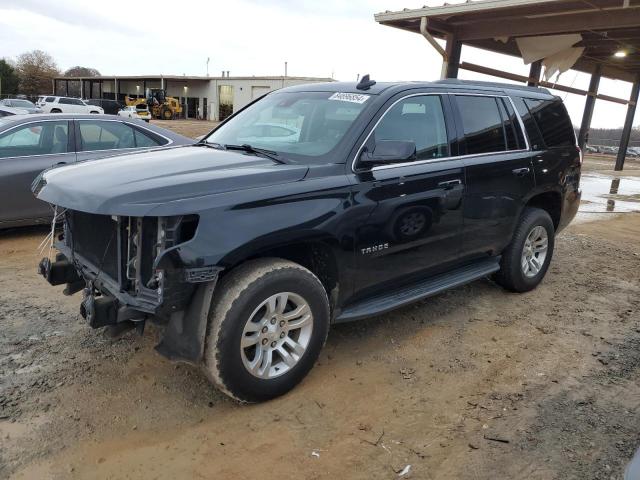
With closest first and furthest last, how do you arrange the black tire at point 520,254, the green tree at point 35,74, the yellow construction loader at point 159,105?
1. the black tire at point 520,254
2. the yellow construction loader at point 159,105
3. the green tree at point 35,74

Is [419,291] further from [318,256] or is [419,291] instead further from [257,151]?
[257,151]

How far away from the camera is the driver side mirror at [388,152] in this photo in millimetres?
3547

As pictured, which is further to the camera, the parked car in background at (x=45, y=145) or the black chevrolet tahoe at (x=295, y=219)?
the parked car in background at (x=45, y=145)

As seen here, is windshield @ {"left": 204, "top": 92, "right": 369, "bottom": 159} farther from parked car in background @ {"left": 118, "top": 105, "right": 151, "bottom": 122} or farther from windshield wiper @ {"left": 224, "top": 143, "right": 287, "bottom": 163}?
parked car in background @ {"left": 118, "top": 105, "right": 151, "bottom": 122}

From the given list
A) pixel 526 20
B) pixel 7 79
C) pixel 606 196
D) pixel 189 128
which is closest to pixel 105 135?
pixel 526 20

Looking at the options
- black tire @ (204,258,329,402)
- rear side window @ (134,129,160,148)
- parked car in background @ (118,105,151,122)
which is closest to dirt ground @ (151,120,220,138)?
parked car in background @ (118,105,151,122)

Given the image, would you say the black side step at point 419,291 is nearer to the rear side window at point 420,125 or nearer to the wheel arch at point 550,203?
the wheel arch at point 550,203

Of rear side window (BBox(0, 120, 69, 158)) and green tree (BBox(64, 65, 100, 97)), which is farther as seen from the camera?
green tree (BBox(64, 65, 100, 97))

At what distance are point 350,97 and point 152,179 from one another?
1.71 metres

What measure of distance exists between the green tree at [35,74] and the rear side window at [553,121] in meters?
78.5

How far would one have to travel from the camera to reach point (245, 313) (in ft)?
9.60

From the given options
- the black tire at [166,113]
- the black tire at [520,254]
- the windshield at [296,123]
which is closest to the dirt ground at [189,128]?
the black tire at [166,113]

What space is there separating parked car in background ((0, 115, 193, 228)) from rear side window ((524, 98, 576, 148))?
13.8 ft

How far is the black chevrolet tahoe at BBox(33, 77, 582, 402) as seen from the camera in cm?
287
